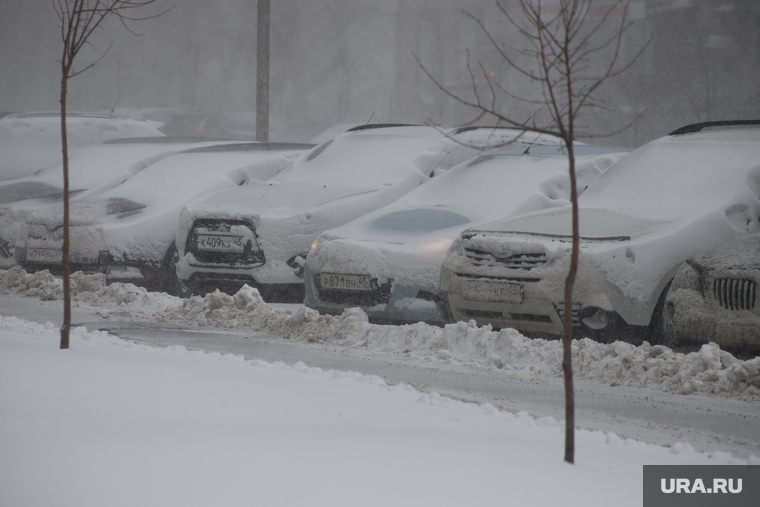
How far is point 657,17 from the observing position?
27.5 metres

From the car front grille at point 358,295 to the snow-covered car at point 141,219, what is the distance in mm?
2333

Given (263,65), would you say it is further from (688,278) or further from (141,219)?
(688,278)

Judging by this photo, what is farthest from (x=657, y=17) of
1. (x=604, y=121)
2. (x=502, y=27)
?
(x=502, y=27)

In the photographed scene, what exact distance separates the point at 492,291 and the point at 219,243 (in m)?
2.90

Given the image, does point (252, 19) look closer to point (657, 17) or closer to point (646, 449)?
point (657, 17)

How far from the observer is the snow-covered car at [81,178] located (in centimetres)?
951

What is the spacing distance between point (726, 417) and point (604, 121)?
81.3 ft

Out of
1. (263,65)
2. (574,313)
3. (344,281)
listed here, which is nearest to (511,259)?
(574,313)

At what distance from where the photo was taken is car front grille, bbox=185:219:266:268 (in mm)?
7590

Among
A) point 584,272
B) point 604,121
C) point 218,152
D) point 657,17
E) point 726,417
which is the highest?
point 657,17

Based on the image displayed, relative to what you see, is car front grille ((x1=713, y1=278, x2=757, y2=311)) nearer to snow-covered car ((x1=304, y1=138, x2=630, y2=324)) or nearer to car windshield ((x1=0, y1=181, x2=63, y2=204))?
snow-covered car ((x1=304, y1=138, x2=630, y2=324))

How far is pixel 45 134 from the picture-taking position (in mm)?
14617

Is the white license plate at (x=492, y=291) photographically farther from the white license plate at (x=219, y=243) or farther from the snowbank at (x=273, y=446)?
the white license plate at (x=219, y=243)

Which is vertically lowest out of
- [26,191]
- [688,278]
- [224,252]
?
[688,278]
